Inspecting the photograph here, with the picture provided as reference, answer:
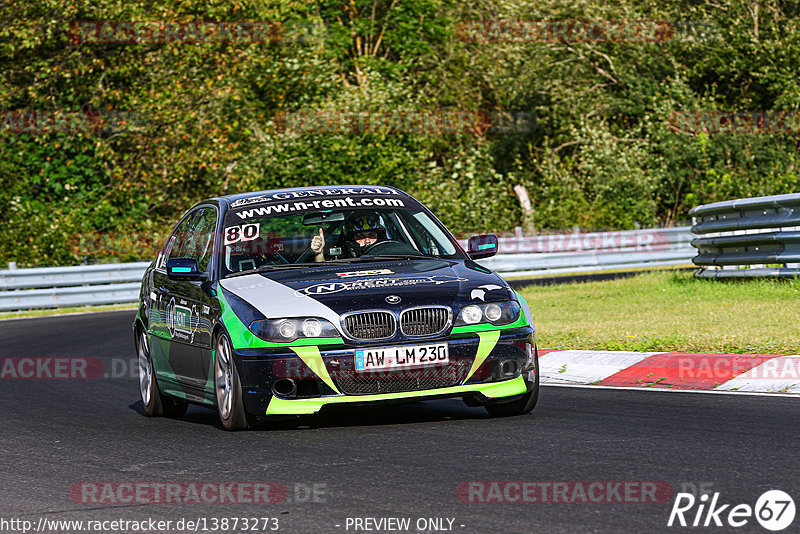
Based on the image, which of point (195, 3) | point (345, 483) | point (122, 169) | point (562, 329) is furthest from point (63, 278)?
point (345, 483)

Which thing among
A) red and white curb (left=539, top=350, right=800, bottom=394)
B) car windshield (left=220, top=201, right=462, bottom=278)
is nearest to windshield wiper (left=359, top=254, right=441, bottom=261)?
car windshield (left=220, top=201, right=462, bottom=278)

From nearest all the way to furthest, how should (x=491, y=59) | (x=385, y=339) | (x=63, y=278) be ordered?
(x=385, y=339), (x=63, y=278), (x=491, y=59)

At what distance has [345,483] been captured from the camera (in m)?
6.03

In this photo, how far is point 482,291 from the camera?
26.0 ft

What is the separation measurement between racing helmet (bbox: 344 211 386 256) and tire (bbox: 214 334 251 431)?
1.39 meters

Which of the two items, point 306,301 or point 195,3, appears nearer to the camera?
point 306,301

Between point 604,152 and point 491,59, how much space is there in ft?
23.4

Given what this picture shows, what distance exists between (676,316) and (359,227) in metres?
5.60

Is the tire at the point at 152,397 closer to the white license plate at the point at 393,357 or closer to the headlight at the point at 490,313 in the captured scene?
the white license plate at the point at 393,357

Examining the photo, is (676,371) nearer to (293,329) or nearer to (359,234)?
(359,234)

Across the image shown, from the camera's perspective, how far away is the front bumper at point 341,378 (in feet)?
24.6

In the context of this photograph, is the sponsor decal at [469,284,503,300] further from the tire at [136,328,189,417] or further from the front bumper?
the tire at [136,328,189,417]

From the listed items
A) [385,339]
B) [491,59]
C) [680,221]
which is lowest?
[680,221]

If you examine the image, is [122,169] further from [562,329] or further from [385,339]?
[385,339]
